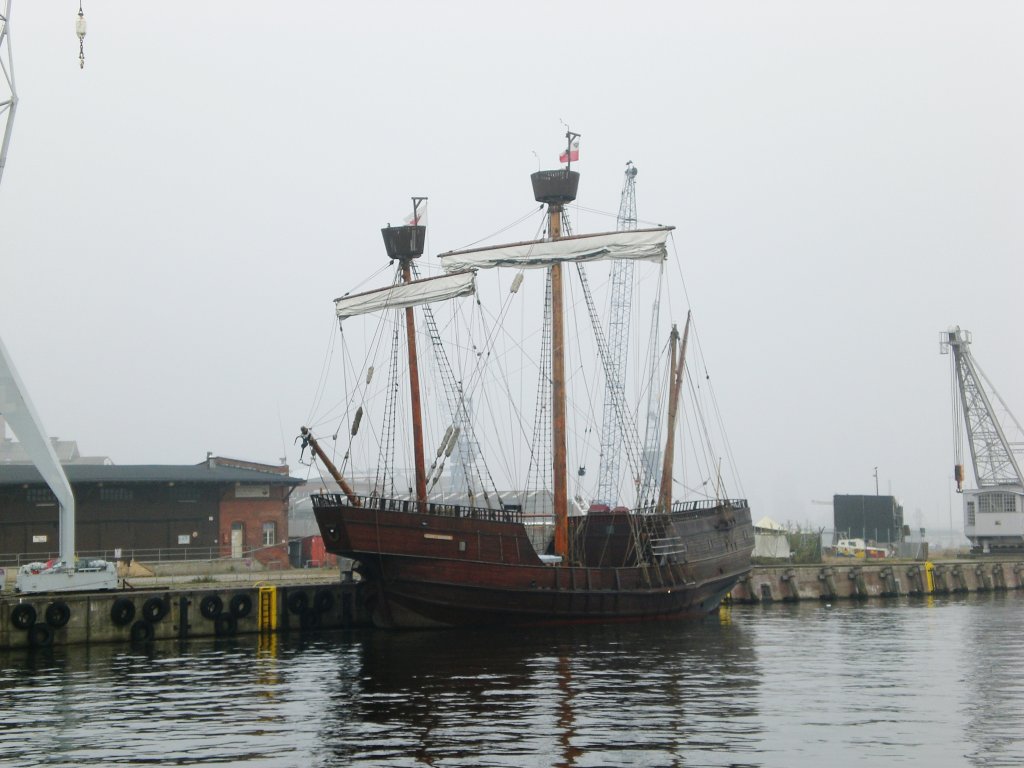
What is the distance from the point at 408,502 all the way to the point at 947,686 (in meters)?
17.5

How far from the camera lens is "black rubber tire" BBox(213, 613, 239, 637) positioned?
41312 millimetres

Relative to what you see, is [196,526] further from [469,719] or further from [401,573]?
[469,719]

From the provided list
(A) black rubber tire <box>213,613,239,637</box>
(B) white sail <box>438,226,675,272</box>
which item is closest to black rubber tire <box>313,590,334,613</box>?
(A) black rubber tire <box>213,613,239,637</box>

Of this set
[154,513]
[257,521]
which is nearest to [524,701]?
[154,513]

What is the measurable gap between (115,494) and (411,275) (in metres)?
19.6

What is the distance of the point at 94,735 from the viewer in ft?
77.9

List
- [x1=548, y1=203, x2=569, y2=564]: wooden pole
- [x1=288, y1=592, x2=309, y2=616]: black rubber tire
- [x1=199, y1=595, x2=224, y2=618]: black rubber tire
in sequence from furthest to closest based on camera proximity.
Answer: [x1=548, y1=203, x2=569, y2=564]: wooden pole
[x1=288, y1=592, x2=309, y2=616]: black rubber tire
[x1=199, y1=595, x2=224, y2=618]: black rubber tire

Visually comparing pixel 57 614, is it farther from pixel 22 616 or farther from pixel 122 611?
pixel 122 611

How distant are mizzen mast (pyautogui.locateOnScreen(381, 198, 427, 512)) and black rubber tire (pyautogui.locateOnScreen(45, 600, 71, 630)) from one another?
14.1 metres

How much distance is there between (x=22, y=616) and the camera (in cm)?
3756

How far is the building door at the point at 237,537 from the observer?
199 ft

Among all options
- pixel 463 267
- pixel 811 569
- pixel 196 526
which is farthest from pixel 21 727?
pixel 811 569

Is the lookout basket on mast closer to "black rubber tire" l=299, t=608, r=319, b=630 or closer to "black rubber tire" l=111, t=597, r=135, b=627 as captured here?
"black rubber tire" l=299, t=608, r=319, b=630

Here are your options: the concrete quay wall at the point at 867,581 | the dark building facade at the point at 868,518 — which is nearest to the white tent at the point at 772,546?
the concrete quay wall at the point at 867,581
